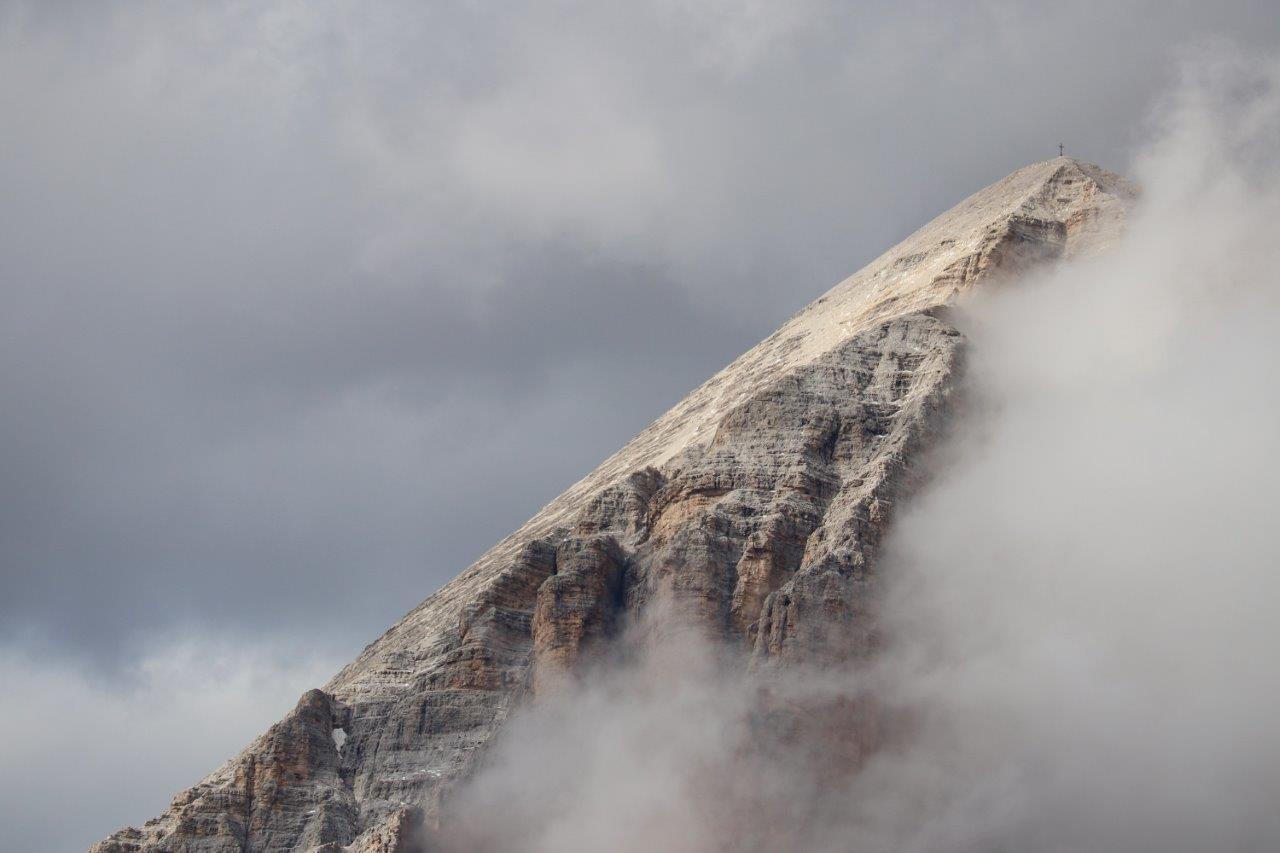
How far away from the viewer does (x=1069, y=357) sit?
18200cm

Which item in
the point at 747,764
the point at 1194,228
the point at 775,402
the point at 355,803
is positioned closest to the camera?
the point at 747,764

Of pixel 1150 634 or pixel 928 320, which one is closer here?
pixel 1150 634

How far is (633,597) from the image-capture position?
165750 millimetres

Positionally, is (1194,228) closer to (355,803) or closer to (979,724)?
(979,724)

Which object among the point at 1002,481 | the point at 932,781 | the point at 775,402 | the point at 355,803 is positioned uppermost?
the point at 775,402

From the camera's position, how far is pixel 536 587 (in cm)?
17200

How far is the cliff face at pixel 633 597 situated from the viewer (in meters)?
158

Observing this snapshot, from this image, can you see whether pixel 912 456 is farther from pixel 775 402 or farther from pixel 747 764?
pixel 747 764

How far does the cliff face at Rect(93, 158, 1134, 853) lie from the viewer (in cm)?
15800

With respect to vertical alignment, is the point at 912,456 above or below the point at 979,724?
above

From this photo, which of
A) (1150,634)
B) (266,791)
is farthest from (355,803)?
(1150,634)

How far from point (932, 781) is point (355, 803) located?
128 feet

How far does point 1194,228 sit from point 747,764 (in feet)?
208

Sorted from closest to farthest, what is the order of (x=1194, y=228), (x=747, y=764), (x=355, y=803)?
(x=747, y=764)
(x=355, y=803)
(x=1194, y=228)
